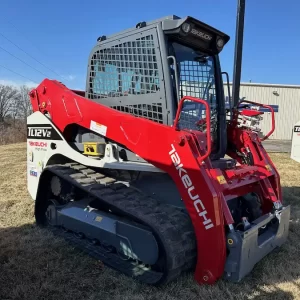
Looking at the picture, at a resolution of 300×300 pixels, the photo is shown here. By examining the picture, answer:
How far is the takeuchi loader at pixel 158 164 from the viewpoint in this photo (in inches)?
122

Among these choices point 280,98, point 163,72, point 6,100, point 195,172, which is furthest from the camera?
point 6,100

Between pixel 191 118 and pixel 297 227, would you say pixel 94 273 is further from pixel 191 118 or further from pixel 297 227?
pixel 297 227

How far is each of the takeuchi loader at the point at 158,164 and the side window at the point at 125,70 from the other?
12 mm

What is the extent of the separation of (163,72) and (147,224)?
1.49m

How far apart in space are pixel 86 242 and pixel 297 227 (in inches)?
116

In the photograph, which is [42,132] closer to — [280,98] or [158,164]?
[158,164]

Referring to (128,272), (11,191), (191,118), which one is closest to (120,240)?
(128,272)

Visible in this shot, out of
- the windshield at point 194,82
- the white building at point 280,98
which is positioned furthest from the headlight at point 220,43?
the white building at point 280,98

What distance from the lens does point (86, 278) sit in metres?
3.35

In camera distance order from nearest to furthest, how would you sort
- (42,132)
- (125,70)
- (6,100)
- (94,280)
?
1. (94,280)
2. (125,70)
3. (42,132)
4. (6,100)

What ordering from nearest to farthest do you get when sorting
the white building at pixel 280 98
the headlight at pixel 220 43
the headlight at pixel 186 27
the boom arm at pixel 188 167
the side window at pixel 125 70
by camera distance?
the boom arm at pixel 188 167 < the headlight at pixel 186 27 < the side window at pixel 125 70 < the headlight at pixel 220 43 < the white building at pixel 280 98

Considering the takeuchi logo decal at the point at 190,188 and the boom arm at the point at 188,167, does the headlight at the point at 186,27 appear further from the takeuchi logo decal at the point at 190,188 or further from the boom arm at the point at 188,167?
the takeuchi logo decal at the point at 190,188

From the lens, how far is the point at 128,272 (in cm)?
333

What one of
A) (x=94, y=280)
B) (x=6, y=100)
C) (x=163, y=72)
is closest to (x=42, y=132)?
(x=163, y=72)
